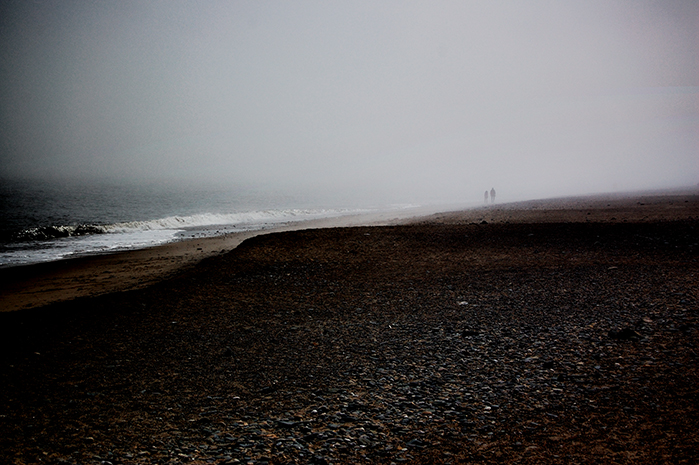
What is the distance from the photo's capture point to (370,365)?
19.7 feet

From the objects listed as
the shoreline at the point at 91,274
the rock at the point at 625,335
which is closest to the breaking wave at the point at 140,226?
the shoreline at the point at 91,274

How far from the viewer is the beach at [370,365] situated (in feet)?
13.5

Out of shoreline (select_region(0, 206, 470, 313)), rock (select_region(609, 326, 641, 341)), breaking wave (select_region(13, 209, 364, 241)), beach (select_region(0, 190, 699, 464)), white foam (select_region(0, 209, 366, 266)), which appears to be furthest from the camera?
breaking wave (select_region(13, 209, 364, 241))

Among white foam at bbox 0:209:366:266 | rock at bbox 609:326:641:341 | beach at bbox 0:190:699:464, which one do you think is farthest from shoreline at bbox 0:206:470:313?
rock at bbox 609:326:641:341

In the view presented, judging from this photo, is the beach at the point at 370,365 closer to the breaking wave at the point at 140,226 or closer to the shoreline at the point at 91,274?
the shoreline at the point at 91,274

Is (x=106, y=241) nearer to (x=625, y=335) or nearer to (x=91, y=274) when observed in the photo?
(x=91, y=274)

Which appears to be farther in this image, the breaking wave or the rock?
the breaking wave

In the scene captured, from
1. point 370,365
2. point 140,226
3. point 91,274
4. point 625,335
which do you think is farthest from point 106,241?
point 625,335

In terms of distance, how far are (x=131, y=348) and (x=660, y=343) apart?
9148 millimetres

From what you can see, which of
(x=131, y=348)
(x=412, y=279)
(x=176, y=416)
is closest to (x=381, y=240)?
(x=412, y=279)

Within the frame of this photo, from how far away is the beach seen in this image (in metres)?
4.13

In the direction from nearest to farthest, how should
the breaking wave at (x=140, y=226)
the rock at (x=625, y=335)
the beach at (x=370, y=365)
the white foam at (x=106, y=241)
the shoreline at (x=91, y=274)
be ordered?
the beach at (x=370, y=365) < the rock at (x=625, y=335) < the shoreline at (x=91, y=274) < the white foam at (x=106, y=241) < the breaking wave at (x=140, y=226)

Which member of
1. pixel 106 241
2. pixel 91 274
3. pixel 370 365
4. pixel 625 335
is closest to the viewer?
pixel 370 365

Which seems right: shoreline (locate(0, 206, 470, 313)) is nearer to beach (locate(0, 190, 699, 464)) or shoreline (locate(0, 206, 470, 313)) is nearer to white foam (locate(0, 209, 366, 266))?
beach (locate(0, 190, 699, 464))
